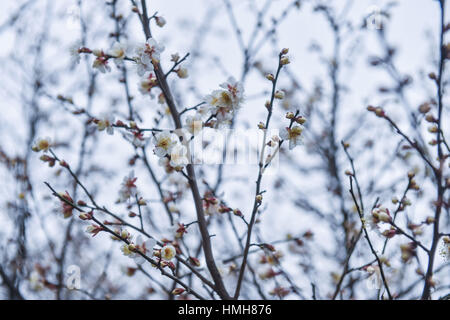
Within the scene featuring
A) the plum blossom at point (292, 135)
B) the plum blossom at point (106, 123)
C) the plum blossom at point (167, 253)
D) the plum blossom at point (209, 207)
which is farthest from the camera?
the plum blossom at point (209, 207)

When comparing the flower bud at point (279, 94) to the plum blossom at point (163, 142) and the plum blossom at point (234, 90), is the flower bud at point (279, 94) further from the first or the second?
the plum blossom at point (163, 142)

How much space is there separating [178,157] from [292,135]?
23.0 inches

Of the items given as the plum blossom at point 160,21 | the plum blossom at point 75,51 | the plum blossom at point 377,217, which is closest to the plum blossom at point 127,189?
the plum blossom at point 75,51

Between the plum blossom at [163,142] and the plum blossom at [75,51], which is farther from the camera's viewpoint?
the plum blossom at [75,51]

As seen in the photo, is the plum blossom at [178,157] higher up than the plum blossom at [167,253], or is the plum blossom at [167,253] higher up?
the plum blossom at [178,157]

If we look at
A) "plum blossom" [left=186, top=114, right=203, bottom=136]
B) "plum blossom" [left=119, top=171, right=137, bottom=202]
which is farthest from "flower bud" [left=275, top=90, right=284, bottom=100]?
"plum blossom" [left=119, top=171, right=137, bottom=202]

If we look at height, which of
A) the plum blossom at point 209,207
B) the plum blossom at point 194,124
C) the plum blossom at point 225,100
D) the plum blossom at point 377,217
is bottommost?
the plum blossom at point 377,217

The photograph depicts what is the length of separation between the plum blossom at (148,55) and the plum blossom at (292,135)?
769 millimetres

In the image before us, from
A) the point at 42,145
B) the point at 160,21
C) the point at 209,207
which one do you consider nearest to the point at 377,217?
the point at 209,207

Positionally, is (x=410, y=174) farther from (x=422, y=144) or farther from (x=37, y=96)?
(x=37, y=96)

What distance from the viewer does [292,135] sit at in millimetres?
2076

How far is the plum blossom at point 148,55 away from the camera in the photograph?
2.19 meters
